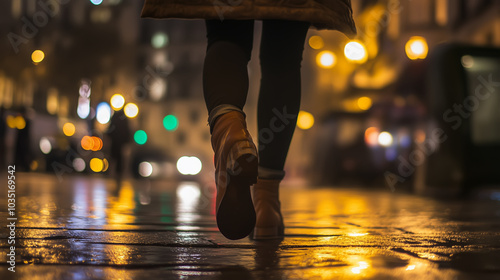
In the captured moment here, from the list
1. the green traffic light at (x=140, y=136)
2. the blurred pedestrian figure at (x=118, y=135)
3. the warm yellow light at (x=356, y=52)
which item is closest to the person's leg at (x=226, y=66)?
the blurred pedestrian figure at (x=118, y=135)

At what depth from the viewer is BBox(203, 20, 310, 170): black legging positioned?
1.77 meters

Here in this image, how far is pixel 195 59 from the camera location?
151 ft

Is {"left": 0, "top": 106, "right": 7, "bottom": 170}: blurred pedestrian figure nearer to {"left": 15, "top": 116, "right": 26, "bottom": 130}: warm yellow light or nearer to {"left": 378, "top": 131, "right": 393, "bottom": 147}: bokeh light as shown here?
{"left": 15, "top": 116, "right": 26, "bottom": 130}: warm yellow light

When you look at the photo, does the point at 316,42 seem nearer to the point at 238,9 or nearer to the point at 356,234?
the point at 356,234

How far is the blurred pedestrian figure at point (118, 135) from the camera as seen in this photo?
11.0 m

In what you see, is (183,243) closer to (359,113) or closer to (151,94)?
(359,113)

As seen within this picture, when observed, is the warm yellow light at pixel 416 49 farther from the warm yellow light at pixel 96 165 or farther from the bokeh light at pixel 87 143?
the bokeh light at pixel 87 143

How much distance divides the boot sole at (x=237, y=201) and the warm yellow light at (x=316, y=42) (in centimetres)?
1073

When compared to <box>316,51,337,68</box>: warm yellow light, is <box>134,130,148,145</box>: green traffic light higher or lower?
lower

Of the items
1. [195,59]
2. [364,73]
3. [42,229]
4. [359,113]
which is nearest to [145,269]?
[42,229]

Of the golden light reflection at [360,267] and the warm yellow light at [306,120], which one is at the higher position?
the warm yellow light at [306,120]

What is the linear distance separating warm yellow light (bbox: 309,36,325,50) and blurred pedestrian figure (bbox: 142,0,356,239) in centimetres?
1011

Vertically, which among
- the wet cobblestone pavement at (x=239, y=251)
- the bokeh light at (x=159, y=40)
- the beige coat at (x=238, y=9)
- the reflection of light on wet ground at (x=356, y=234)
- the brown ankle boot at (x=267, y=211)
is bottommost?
the reflection of light on wet ground at (x=356, y=234)

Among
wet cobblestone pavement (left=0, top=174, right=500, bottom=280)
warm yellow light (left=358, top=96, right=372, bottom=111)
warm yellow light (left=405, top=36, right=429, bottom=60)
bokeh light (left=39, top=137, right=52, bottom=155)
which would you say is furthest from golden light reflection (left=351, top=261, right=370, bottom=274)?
bokeh light (left=39, top=137, right=52, bottom=155)
